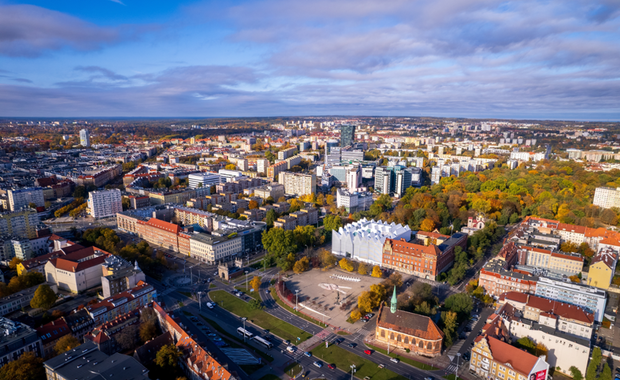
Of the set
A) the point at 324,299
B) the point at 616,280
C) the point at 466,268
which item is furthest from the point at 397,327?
the point at 616,280

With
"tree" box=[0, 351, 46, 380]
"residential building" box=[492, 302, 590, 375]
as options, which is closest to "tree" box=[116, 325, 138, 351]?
"tree" box=[0, 351, 46, 380]

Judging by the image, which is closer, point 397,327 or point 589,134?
→ point 397,327

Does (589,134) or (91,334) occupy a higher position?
(589,134)

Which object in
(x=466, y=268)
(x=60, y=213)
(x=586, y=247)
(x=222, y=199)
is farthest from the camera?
(x=222, y=199)

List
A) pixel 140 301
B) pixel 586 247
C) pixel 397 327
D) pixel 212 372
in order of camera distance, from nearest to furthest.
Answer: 1. pixel 212 372
2. pixel 397 327
3. pixel 140 301
4. pixel 586 247

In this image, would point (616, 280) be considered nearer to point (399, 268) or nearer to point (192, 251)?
point (399, 268)

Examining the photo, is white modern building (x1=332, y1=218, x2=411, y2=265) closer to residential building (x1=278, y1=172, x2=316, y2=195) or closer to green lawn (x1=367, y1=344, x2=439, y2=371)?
green lawn (x1=367, y1=344, x2=439, y2=371)

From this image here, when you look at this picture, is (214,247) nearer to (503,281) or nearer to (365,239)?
(365,239)
